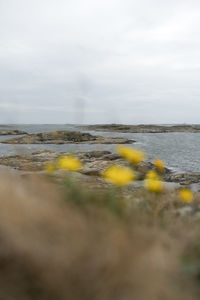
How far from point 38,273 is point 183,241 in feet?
3.60

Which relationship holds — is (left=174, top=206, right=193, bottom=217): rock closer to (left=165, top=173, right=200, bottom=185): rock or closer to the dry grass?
the dry grass

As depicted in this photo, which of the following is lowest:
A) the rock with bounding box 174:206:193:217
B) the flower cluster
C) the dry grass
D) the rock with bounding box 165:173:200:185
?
the rock with bounding box 165:173:200:185

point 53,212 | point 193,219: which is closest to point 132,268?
point 53,212

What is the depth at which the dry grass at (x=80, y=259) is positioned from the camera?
5.90 ft

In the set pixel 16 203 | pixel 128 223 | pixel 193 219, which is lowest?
pixel 193 219

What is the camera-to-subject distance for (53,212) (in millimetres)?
2195

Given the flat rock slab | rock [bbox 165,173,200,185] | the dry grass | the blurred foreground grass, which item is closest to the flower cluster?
the blurred foreground grass

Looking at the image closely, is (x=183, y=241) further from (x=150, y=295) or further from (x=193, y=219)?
A: (x=193, y=219)

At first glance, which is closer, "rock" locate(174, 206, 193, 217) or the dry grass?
the dry grass

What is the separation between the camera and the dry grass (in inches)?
70.8

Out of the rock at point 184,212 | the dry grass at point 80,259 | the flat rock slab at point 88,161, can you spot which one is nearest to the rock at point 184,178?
the flat rock slab at point 88,161

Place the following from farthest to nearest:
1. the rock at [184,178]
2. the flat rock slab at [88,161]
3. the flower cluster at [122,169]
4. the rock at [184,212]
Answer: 1. the flat rock slab at [88,161]
2. the rock at [184,178]
3. the rock at [184,212]
4. the flower cluster at [122,169]

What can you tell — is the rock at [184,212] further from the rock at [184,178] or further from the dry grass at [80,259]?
the rock at [184,178]

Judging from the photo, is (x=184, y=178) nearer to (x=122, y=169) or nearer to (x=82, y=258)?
(x=122, y=169)
